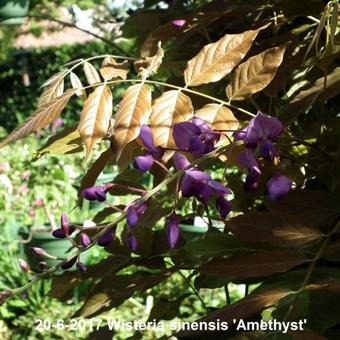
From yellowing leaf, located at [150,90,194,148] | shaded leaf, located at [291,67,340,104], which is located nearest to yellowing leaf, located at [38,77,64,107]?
yellowing leaf, located at [150,90,194,148]

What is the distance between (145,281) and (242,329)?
1.23 feet

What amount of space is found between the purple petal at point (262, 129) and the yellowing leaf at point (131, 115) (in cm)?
19

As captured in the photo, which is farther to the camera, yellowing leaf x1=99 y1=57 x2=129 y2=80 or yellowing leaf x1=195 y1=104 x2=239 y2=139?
yellowing leaf x1=99 y1=57 x2=129 y2=80

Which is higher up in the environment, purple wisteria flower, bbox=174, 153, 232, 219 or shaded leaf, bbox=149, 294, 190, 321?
purple wisteria flower, bbox=174, 153, 232, 219

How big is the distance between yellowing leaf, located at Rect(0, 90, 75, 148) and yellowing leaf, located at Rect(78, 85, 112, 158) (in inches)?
1.6

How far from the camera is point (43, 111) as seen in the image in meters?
1.05

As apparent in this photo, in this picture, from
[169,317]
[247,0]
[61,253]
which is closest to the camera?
[247,0]

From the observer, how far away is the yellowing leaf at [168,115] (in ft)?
3.27

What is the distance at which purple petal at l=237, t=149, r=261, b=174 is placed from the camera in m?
0.91

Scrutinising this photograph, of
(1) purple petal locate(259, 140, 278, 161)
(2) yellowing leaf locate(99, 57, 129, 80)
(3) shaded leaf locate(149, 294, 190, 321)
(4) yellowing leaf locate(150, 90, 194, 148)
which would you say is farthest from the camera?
(3) shaded leaf locate(149, 294, 190, 321)

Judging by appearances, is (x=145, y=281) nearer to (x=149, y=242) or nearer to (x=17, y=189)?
(x=149, y=242)

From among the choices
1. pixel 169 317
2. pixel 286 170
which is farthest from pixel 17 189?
pixel 286 170

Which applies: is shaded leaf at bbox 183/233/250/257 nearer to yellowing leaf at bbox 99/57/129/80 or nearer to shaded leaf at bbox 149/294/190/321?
yellowing leaf at bbox 99/57/129/80

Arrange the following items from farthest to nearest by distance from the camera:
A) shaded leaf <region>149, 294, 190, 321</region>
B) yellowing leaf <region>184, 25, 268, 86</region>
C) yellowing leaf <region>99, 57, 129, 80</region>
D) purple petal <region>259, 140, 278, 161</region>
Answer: shaded leaf <region>149, 294, 190, 321</region>, yellowing leaf <region>99, 57, 129, 80</region>, yellowing leaf <region>184, 25, 268, 86</region>, purple petal <region>259, 140, 278, 161</region>
